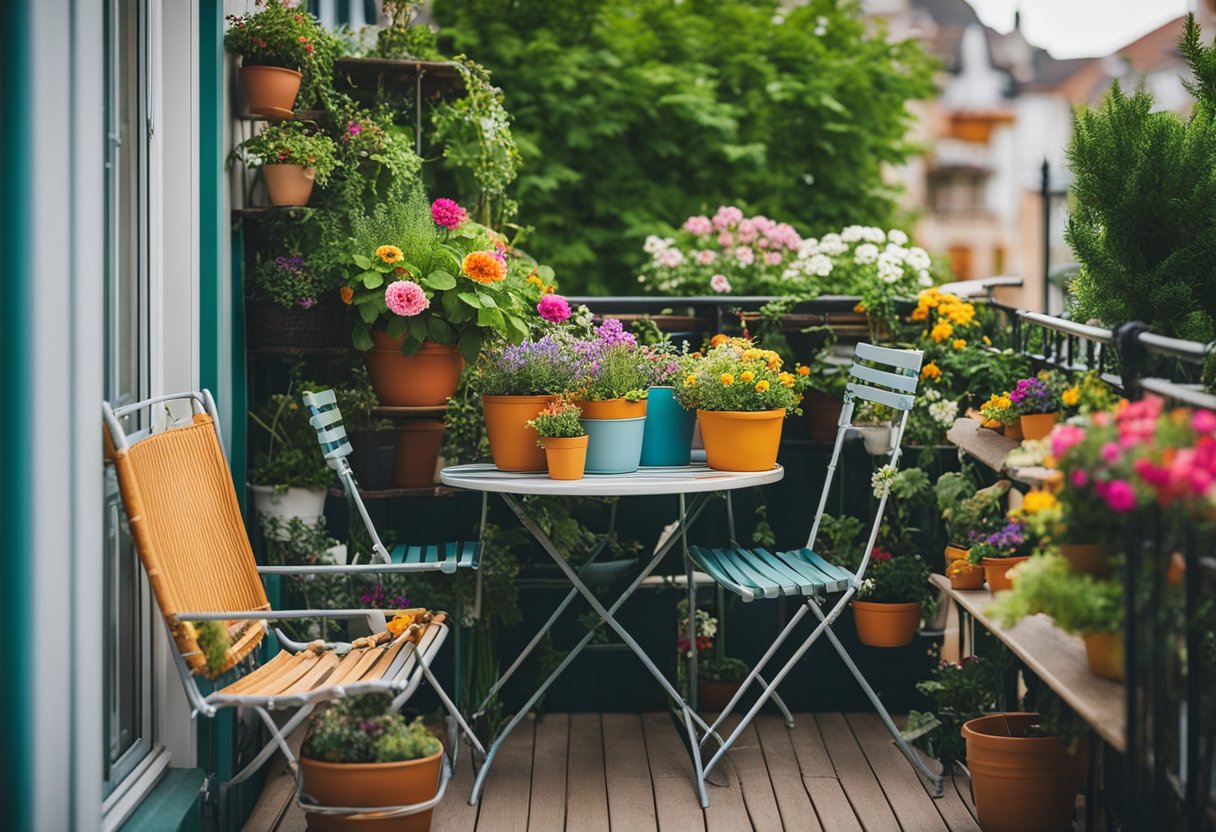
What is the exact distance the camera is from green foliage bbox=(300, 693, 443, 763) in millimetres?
2900

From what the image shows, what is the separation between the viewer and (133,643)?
3.08 meters

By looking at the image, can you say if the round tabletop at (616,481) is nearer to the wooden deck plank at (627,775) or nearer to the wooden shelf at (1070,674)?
the wooden shelf at (1070,674)

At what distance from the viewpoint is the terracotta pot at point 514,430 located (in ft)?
11.9

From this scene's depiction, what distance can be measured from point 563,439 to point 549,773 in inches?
42.0

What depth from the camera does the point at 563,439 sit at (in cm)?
Result: 347

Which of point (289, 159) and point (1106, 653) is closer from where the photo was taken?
point (1106, 653)

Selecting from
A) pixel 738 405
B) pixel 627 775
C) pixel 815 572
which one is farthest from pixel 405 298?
pixel 627 775

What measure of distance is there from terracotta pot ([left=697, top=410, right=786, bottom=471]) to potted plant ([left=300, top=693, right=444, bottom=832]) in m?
1.22

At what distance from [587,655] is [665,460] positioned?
0.89 m

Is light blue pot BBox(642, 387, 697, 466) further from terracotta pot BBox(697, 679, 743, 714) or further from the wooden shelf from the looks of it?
the wooden shelf

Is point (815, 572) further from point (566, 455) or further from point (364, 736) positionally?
point (364, 736)

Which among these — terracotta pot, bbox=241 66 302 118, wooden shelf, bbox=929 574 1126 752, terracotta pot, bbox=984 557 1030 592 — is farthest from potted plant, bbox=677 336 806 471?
terracotta pot, bbox=241 66 302 118

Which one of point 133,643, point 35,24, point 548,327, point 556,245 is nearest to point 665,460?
point 548,327

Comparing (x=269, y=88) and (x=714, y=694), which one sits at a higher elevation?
(x=269, y=88)
